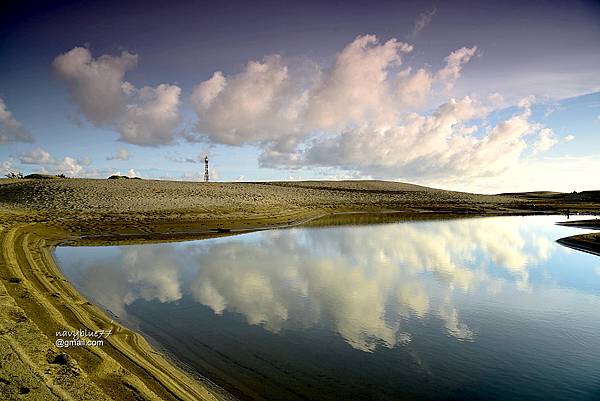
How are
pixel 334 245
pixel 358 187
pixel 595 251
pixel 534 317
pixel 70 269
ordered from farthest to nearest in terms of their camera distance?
pixel 358 187 → pixel 334 245 → pixel 595 251 → pixel 70 269 → pixel 534 317

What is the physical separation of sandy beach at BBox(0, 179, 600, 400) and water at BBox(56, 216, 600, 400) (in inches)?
63.3

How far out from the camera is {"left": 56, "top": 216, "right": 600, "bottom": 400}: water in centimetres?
1241

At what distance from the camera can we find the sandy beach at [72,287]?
10.5 m

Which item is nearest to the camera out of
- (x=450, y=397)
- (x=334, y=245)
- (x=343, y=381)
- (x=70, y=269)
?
(x=450, y=397)

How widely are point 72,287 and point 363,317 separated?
1683 centimetres

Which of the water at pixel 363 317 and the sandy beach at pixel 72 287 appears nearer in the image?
the sandy beach at pixel 72 287

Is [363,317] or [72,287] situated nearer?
[363,317]

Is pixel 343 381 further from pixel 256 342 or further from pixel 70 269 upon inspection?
pixel 70 269

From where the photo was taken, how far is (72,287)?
21.5 metres

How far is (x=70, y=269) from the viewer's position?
88.8 ft

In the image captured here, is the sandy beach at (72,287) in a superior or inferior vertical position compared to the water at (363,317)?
superior

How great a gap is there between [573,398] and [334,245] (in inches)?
1163

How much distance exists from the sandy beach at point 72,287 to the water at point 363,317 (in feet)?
5.27

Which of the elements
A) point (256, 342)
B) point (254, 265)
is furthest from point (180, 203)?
point (256, 342)
